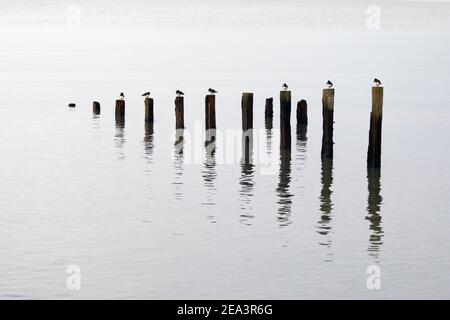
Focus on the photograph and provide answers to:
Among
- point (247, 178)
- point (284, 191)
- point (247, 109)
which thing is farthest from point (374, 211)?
point (247, 109)

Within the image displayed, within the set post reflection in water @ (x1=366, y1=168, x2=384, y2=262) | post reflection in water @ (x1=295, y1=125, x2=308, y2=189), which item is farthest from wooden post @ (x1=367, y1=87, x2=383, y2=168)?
post reflection in water @ (x1=295, y1=125, x2=308, y2=189)

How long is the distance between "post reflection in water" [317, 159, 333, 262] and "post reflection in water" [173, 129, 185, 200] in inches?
165

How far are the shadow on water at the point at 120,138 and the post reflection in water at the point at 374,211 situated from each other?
9.68m

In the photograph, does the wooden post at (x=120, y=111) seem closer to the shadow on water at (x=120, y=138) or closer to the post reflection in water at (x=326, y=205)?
the shadow on water at (x=120, y=138)

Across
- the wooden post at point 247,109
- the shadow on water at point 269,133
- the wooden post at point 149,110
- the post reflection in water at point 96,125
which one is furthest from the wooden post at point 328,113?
the wooden post at point 149,110

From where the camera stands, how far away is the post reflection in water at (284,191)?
33.7 m

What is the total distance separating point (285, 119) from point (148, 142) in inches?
296

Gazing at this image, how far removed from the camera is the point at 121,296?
25672 mm
